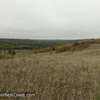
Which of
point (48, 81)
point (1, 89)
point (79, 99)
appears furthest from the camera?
point (48, 81)

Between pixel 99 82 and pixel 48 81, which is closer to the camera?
pixel 48 81

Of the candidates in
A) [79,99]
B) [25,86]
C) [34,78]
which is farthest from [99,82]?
Answer: [25,86]

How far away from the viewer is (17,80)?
348cm

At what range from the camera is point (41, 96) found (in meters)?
2.79

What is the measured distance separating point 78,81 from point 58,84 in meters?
0.97

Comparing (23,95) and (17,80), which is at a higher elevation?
(17,80)

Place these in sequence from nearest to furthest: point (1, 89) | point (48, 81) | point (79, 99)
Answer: point (79, 99)
point (1, 89)
point (48, 81)

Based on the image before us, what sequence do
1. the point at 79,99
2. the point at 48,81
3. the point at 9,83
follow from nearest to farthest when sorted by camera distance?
1. the point at 79,99
2. the point at 9,83
3. the point at 48,81

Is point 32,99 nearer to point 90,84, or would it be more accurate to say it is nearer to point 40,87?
point 40,87

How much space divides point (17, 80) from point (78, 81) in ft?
8.80

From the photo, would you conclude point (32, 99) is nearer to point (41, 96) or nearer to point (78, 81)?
point (41, 96)

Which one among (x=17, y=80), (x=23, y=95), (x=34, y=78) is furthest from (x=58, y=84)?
(x=17, y=80)

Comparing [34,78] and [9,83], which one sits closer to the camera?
[9,83]

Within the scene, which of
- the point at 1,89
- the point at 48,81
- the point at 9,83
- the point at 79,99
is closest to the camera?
the point at 79,99
